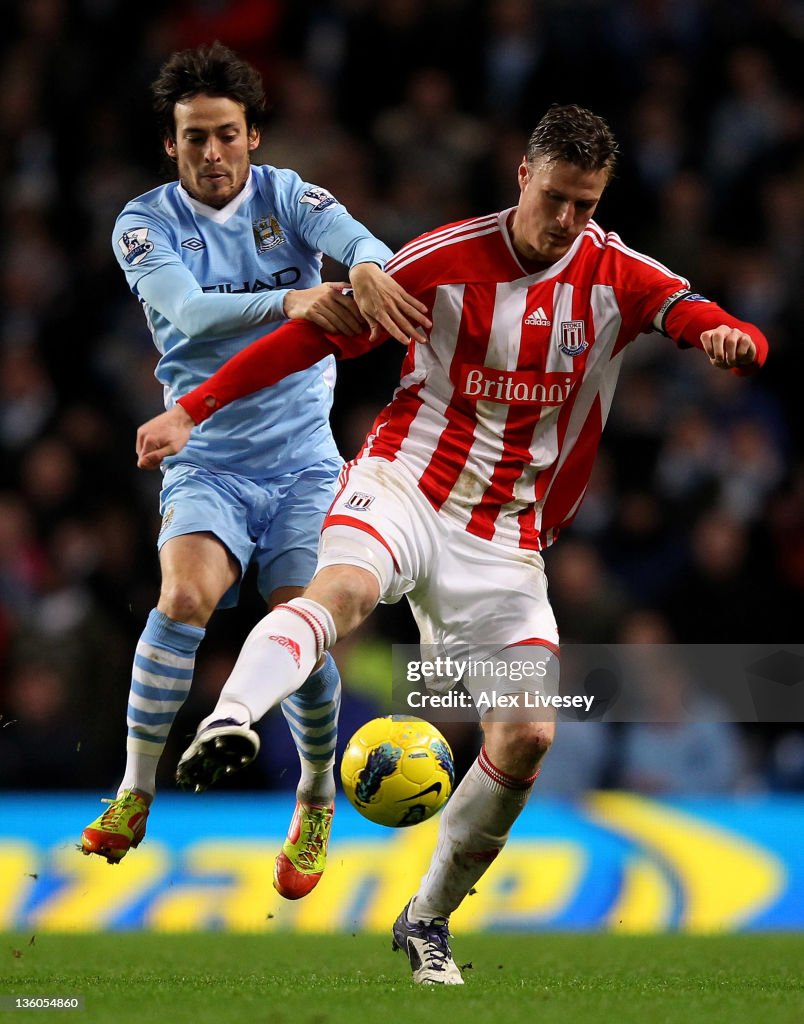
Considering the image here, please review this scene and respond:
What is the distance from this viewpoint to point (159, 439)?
4.48 metres

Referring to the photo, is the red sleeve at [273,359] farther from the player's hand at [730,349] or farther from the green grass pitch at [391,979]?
the green grass pitch at [391,979]

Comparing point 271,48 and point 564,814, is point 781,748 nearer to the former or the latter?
point 564,814

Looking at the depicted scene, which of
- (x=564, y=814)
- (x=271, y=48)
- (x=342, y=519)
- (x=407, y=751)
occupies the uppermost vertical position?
(x=271, y=48)

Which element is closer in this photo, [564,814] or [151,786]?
[151,786]

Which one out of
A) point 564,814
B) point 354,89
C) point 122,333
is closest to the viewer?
point 564,814

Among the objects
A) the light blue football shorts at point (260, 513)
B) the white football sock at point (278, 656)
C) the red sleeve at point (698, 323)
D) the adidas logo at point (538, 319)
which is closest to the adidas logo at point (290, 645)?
the white football sock at point (278, 656)

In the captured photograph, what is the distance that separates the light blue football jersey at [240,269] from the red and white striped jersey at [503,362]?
61cm

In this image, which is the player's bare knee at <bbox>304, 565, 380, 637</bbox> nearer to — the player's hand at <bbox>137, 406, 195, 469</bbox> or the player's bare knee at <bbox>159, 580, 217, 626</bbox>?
the player's hand at <bbox>137, 406, 195, 469</bbox>

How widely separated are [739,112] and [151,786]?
24.4 feet

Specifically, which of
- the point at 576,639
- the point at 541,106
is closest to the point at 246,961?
the point at 576,639

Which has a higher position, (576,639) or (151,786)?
(151,786)

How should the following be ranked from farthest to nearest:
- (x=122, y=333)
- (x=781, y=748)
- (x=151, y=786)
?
(x=122, y=333)
(x=781, y=748)
(x=151, y=786)

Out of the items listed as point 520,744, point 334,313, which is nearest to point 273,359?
point 334,313

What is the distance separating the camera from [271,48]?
11398 mm
